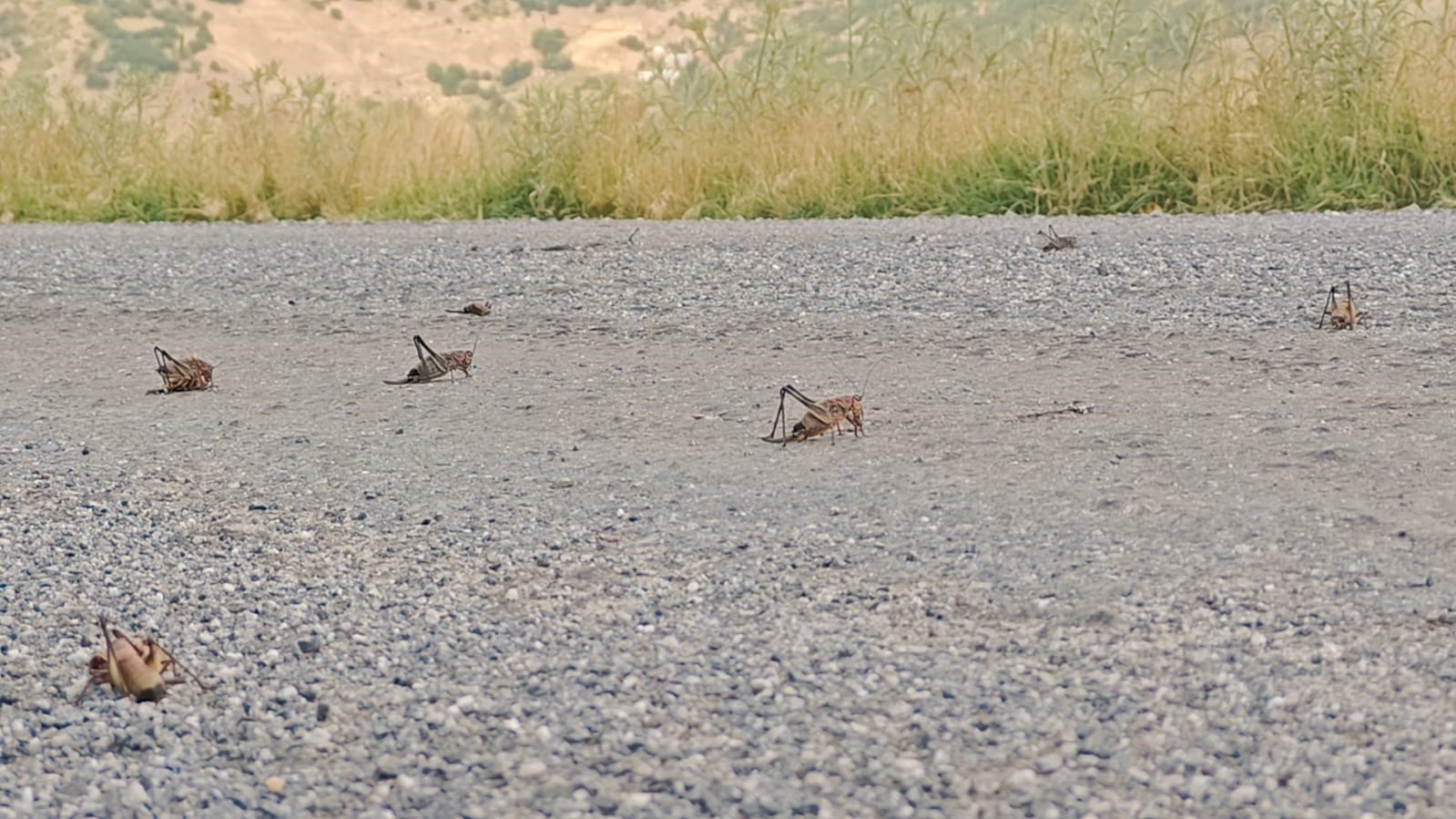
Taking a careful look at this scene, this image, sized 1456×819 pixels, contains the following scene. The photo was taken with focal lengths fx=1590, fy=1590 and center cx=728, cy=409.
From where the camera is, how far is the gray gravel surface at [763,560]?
1820 mm

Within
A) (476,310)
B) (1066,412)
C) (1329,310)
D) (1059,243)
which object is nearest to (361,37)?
(1059,243)

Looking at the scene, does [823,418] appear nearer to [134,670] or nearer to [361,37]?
[134,670]

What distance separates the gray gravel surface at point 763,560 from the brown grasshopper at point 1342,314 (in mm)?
64

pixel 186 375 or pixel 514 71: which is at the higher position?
pixel 514 71

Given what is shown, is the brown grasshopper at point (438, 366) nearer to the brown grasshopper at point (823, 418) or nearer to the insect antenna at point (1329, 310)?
the brown grasshopper at point (823, 418)

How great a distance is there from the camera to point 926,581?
2.45 metres

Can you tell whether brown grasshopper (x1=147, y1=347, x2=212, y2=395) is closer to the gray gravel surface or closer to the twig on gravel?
the gray gravel surface

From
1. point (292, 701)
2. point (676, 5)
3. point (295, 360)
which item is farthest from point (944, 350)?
point (676, 5)

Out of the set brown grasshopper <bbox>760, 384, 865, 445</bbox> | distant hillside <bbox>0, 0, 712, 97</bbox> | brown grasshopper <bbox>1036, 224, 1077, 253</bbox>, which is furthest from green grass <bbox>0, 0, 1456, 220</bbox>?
distant hillside <bbox>0, 0, 712, 97</bbox>

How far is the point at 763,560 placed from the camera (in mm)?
2582

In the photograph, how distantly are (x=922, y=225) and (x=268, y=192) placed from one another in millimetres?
4509

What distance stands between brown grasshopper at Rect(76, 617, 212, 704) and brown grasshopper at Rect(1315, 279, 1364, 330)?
338cm

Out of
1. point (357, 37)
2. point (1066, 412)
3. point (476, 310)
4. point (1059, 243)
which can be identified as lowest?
point (1066, 412)

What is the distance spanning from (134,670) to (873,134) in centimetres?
690
